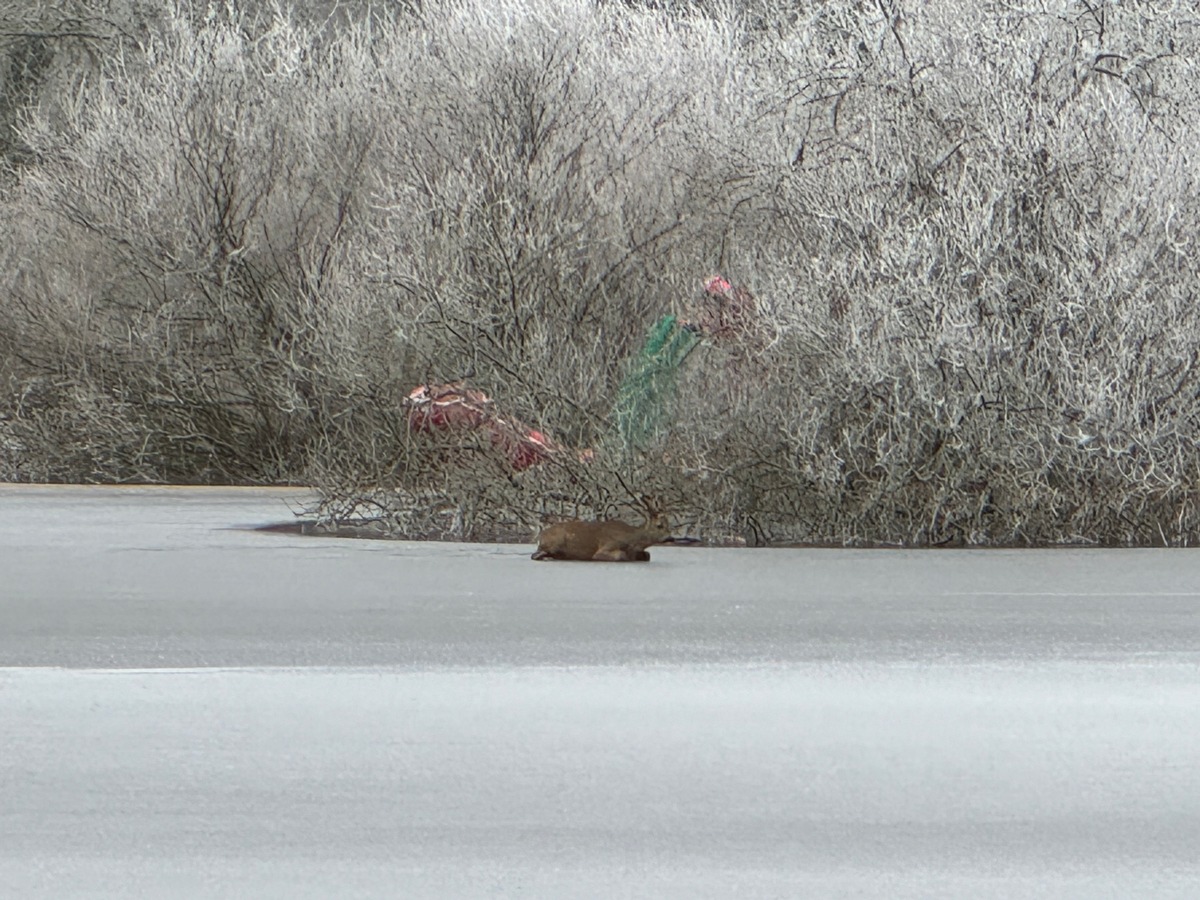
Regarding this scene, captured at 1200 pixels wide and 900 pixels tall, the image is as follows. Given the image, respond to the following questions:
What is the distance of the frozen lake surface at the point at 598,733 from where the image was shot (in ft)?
19.3

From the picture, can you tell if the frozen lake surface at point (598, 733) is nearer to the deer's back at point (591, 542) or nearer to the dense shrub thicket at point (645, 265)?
the deer's back at point (591, 542)

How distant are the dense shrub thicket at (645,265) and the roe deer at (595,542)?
55.2 inches

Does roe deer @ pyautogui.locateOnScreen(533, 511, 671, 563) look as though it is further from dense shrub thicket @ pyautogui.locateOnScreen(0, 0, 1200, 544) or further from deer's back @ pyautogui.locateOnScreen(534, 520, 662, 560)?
dense shrub thicket @ pyautogui.locateOnScreen(0, 0, 1200, 544)

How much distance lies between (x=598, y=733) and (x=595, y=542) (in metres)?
6.17

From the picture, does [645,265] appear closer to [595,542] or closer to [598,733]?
[595,542]

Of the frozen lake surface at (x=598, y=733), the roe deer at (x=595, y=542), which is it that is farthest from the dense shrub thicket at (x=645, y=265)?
the frozen lake surface at (x=598, y=733)

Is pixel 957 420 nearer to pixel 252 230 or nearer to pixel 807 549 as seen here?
pixel 807 549

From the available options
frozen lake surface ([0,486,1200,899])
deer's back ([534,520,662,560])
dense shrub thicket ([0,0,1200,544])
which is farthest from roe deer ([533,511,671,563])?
dense shrub thicket ([0,0,1200,544])

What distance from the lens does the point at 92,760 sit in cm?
729

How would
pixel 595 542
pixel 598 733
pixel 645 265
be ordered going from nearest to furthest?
pixel 598 733 → pixel 595 542 → pixel 645 265

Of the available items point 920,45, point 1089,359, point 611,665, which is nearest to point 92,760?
point 611,665

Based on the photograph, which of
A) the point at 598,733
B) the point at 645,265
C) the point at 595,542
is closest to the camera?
the point at 598,733

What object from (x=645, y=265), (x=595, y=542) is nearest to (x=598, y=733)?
(x=595, y=542)

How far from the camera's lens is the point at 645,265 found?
20.9 metres
